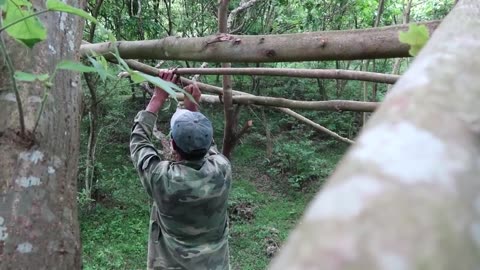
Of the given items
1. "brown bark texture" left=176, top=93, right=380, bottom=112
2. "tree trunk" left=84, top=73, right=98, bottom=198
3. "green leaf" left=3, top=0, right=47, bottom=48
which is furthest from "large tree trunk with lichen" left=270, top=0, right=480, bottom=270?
"tree trunk" left=84, top=73, right=98, bottom=198

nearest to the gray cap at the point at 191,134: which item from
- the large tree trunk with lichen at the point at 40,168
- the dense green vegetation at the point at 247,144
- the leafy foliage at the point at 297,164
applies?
the large tree trunk with lichen at the point at 40,168

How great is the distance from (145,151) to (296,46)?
70 cm

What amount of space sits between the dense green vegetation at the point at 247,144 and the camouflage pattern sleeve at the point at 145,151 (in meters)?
2.85

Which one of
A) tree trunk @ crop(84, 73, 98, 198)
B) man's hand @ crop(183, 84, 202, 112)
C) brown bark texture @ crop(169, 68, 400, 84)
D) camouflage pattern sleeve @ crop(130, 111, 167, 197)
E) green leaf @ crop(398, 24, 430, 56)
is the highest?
green leaf @ crop(398, 24, 430, 56)

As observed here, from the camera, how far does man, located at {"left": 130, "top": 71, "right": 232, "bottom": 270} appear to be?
5.53ft

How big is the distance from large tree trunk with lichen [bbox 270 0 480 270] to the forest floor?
14.5 ft

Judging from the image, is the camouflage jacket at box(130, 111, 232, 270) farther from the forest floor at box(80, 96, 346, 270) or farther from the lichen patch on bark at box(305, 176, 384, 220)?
the forest floor at box(80, 96, 346, 270)

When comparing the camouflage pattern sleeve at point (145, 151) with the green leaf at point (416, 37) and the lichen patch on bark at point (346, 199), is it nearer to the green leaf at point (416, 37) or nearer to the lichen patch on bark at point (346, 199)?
the green leaf at point (416, 37)

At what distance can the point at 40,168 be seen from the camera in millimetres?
864

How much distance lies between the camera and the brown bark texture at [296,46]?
1275 millimetres

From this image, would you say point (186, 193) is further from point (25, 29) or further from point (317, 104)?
point (25, 29)

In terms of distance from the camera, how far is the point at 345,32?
1.36m

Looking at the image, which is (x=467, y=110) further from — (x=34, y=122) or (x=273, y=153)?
(x=273, y=153)

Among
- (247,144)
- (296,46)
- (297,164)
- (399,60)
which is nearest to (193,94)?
(296,46)
